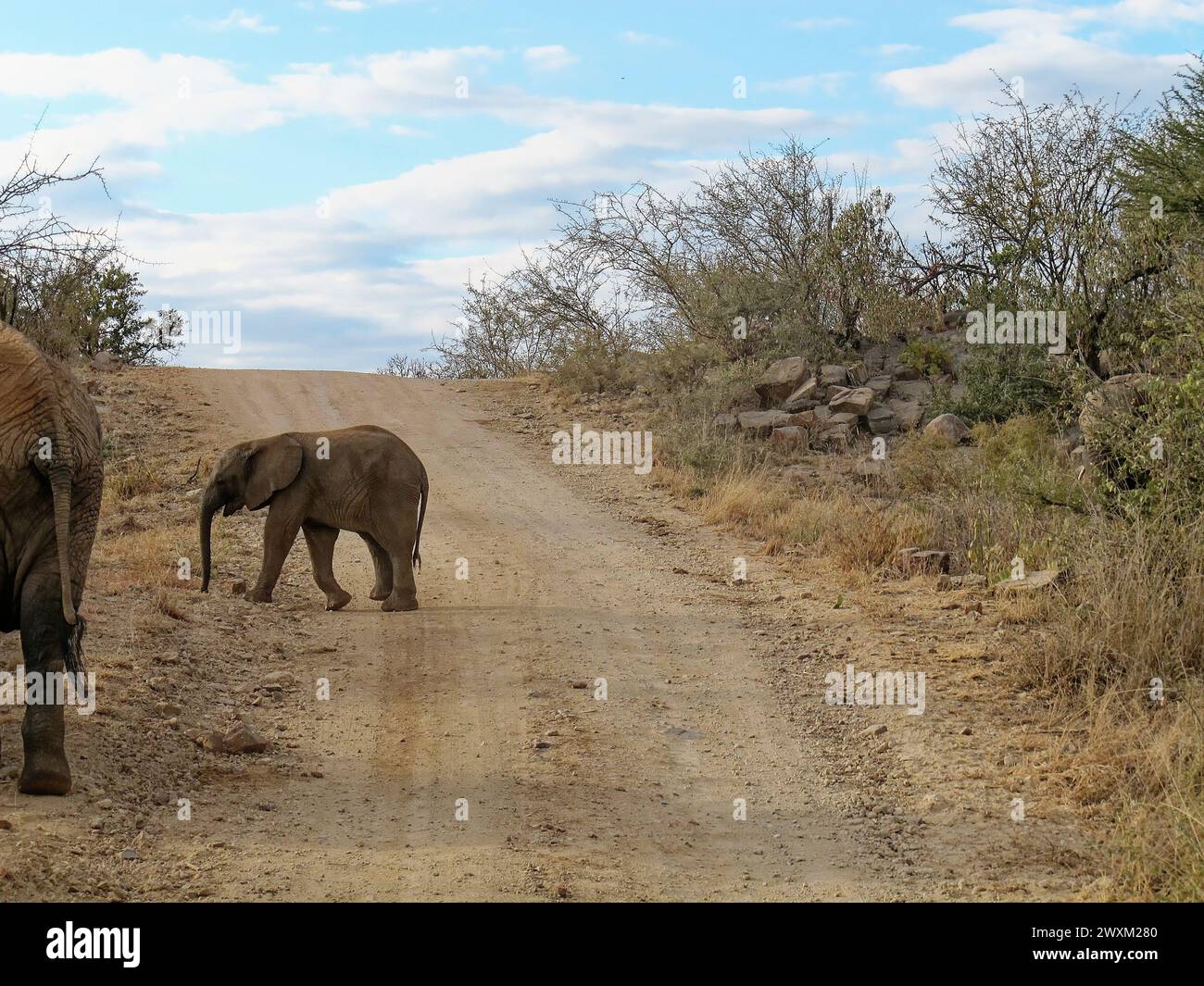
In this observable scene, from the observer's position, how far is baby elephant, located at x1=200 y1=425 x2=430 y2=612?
36.7 ft

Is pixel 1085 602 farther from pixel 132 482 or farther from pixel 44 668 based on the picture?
pixel 132 482

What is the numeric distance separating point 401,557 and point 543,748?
3.81 m

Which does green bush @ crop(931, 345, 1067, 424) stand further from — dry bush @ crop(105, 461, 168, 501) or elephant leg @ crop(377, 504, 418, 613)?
dry bush @ crop(105, 461, 168, 501)

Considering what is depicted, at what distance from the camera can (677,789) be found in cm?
713

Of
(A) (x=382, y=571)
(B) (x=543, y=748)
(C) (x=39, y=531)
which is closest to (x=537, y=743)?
(B) (x=543, y=748)

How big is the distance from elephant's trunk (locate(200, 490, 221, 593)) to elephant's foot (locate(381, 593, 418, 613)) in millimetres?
1451

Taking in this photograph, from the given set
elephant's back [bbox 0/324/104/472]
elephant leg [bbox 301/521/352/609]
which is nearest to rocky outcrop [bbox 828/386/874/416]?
elephant leg [bbox 301/521/352/609]

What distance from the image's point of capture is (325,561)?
11305mm

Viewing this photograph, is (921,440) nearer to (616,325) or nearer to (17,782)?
(616,325)

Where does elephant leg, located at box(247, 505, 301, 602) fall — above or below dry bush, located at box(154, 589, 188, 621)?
above

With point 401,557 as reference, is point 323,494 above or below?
above

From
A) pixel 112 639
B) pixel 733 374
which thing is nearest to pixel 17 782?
pixel 112 639

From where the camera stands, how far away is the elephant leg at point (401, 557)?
36.2 ft

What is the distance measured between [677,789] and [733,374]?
41.1 feet
